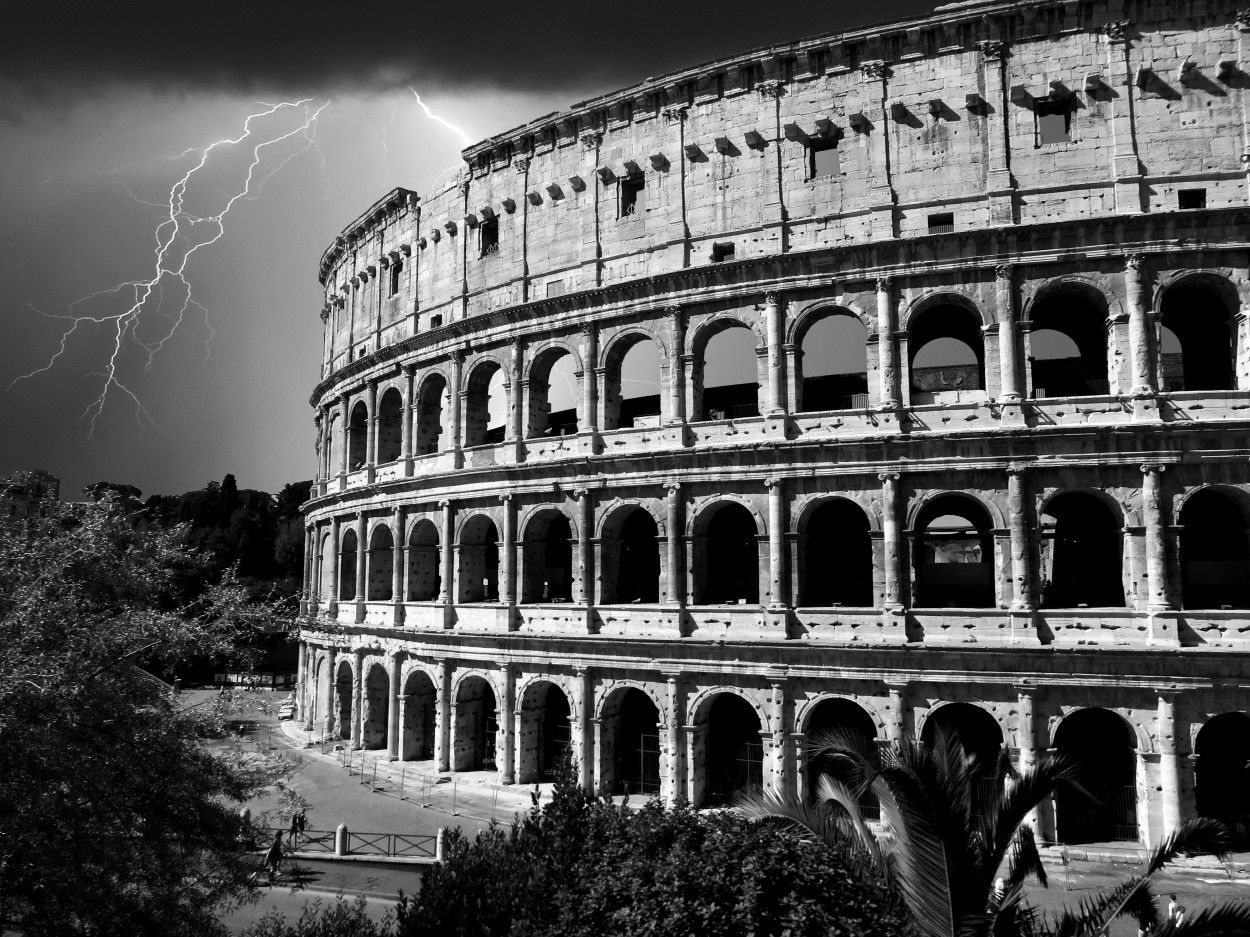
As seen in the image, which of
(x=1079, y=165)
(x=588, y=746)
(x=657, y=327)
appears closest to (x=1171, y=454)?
(x=1079, y=165)

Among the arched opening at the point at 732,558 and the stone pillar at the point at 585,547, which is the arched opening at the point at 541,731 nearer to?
the stone pillar at the point at 585,547

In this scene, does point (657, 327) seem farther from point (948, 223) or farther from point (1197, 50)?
point (1197, 50)

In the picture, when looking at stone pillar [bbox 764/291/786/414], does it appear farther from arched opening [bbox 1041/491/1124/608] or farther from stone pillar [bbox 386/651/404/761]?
stone pillar [bbox 386/651/404/761]

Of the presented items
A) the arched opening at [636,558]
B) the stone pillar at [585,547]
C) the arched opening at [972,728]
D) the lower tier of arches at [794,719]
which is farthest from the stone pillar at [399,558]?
the arched opening at [972,728]

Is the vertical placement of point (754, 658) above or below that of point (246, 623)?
below

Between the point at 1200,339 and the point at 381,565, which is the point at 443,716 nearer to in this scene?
the point at 381,565

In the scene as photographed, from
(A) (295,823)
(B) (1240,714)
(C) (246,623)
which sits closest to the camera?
(C) (246,623)

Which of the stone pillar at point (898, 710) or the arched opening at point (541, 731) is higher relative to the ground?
A: the stone pillar at point (898, 710)
